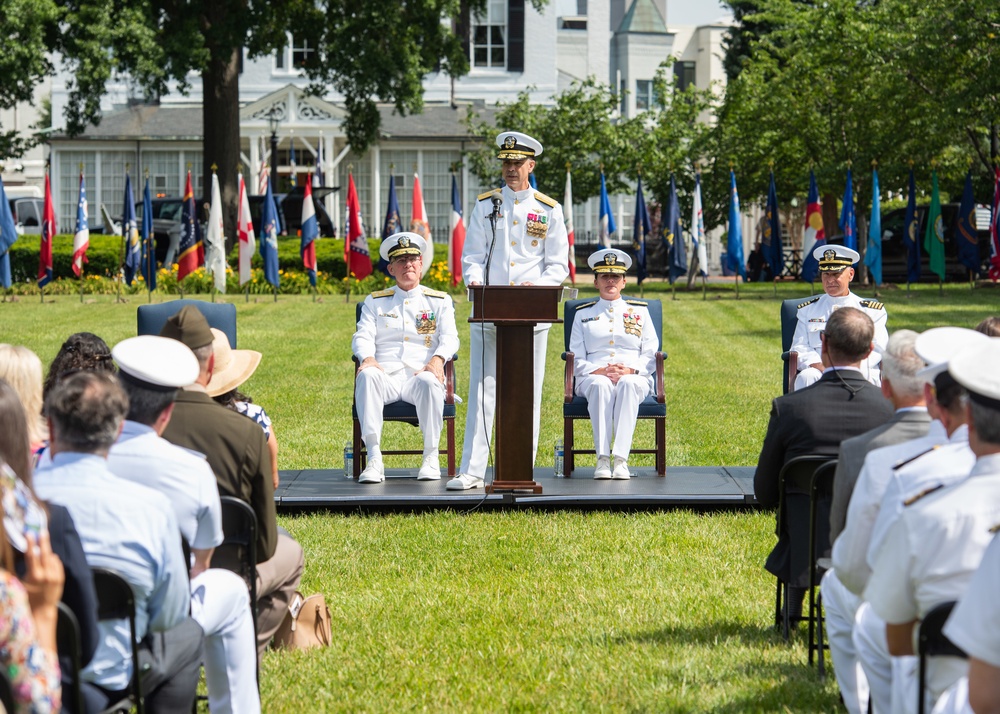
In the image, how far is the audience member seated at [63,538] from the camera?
10.9ft

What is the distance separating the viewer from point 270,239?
24.0 m

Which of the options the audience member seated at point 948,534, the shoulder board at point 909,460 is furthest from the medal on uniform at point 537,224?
the audience member seated at point 948,534

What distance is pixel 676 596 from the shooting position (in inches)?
258

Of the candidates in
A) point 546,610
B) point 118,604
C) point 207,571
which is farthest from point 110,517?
point 546,610

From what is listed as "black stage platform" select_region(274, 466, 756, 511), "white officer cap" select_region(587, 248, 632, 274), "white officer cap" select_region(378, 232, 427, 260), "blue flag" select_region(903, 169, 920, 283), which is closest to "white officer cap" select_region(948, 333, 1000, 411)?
"black stage platform" select_region(274, 466, 756, 511)

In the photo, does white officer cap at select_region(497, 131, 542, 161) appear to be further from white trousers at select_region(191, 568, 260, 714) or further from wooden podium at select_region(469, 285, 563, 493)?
white trousers at select_region(191, 568, 260, 714)

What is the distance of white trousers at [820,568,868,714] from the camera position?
4.50 metres

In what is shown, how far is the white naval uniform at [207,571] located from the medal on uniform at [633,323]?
5.56 meters

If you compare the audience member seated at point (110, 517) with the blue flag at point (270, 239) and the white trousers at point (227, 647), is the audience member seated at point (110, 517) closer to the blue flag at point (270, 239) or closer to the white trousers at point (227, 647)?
the white trousers at point (227, 647)

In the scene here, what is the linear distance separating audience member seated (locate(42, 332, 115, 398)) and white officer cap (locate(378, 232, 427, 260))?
3338 mm

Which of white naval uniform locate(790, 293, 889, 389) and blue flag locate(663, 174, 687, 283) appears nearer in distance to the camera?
white naval uniform locate(790, 293, 889, 389)

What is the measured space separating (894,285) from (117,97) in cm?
2655

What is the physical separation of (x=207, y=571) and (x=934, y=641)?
2.36 meters

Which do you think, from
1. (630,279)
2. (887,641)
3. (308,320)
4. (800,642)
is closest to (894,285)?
(630,279)
